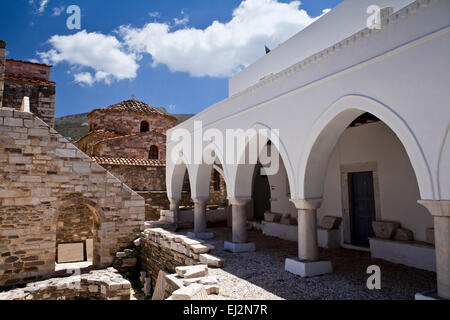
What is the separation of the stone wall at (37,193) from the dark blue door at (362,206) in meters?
6.95

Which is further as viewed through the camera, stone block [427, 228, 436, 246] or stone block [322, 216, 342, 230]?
stone block [322, 216, 342, 230]

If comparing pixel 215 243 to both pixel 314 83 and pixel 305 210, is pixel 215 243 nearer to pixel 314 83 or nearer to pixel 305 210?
pixel 305 210

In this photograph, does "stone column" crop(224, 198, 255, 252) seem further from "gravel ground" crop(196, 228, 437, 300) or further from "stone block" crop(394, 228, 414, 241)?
"stone block" crop(394, 228, 414, 241)

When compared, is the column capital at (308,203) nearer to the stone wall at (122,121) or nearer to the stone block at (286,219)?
the stone block at (286,219)

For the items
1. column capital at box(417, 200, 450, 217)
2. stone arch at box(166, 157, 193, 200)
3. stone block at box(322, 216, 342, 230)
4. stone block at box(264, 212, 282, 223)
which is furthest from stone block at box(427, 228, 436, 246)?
stone arch at box(166, 157, 193, 200)

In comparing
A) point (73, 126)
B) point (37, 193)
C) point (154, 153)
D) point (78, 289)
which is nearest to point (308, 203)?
point (78, 289)

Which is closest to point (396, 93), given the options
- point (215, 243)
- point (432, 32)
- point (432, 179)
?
point (432, 32)

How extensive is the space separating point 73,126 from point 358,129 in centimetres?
3879

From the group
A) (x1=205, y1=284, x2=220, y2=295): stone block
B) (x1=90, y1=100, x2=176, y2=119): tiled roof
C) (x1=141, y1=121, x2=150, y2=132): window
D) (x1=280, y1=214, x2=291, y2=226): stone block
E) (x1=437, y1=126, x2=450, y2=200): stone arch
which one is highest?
(x1=90, y1=100, x2=176, y2=119): tiled roof

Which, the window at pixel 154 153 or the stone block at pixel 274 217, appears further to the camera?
the window at pixel 154 153

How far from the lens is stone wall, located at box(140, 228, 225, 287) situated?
6.75m

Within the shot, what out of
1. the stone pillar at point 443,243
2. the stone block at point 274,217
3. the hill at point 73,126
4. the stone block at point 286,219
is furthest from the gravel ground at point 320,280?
the hill at point 73,126

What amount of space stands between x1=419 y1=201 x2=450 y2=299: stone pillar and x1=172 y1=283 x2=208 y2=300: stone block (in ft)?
9.77

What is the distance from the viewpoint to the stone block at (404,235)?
6.40 meters
